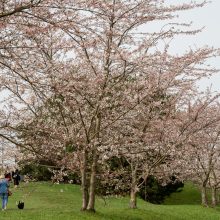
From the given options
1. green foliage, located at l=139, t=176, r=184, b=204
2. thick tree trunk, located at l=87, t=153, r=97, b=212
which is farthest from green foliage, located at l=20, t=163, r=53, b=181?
thick tree trunk, located at l=87, t=153, r=97, b=212

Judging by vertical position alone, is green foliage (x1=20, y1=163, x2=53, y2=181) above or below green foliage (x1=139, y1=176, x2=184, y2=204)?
above

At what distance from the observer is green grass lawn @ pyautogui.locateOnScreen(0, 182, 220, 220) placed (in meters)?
14.9

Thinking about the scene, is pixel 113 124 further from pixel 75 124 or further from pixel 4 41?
pixel 4 41

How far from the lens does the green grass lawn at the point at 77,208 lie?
1487 cm

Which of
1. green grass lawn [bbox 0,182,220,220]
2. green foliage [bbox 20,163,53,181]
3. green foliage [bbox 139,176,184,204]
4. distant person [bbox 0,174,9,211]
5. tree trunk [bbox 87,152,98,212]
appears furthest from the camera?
green foliage [bbox 20,163,53,181]

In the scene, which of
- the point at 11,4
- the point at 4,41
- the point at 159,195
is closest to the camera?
the point at 11,4

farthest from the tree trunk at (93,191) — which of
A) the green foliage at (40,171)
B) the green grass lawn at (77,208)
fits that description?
the green foliage at (40,171)

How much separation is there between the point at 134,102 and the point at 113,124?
1324mm

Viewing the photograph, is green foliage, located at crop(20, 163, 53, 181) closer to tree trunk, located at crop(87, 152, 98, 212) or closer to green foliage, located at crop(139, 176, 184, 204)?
green foliage, located at crop(139, 176, 184, 204)

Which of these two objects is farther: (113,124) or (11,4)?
(113,124)

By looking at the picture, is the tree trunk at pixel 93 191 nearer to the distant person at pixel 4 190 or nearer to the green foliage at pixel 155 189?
the distant person at pixel 4 190

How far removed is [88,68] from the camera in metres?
16.3

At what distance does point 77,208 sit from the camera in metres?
21.3

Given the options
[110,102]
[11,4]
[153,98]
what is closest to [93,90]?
[110,102]
